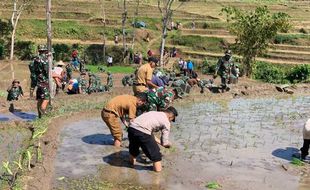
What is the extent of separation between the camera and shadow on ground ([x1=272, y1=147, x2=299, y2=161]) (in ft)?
33.0

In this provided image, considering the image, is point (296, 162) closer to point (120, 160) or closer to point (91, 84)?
point (120, 160)

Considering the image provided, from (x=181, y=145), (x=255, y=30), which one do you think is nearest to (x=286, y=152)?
(x=181, y=145)

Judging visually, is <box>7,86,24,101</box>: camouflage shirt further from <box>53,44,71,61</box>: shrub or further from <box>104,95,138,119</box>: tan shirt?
<box>53,44,71,61</box>: shrub

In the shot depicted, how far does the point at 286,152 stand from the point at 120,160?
3.62m

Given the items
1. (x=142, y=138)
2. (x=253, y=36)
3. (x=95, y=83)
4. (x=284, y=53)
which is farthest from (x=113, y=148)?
(x=284, y=53)

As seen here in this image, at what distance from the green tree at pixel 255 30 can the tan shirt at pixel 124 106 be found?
2046 cm

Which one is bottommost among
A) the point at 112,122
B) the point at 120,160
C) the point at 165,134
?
the point at 120,160

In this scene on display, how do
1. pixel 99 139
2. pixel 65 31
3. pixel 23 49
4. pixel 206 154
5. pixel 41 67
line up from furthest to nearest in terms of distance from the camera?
pixel 65 31 < pixel 23 49 < pixel 41 67 < pixel 99 139 < pixel 206 154

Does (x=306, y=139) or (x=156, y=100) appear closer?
(x=306, y=139)

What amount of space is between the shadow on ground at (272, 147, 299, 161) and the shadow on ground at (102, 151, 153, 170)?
2930 mm

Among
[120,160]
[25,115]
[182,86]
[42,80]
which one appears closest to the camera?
[120,160]

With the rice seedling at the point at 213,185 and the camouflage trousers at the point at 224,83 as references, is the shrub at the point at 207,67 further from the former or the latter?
the rice seedling at the point at 213,185

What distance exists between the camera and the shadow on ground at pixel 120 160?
8.84m

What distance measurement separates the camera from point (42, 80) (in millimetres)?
12438
